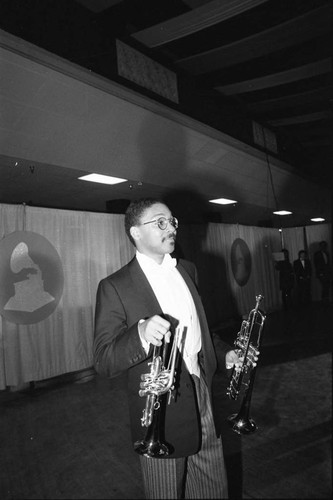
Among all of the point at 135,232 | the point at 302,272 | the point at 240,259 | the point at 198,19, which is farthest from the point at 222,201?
the point at 135,232

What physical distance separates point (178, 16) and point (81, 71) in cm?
98

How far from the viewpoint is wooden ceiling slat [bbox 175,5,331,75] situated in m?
2.55

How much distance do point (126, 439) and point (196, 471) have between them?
2.24 m

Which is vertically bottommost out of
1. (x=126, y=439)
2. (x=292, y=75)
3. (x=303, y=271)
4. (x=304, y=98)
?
(x=126, y=439)

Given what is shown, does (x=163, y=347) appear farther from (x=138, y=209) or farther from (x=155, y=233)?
(x=138, y=209)

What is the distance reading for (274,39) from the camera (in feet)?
9.23

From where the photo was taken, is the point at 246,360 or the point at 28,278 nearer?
the point at 246,360

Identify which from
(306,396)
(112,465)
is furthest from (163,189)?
(112,465)

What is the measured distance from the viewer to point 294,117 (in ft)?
10.3

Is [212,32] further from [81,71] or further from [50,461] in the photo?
[50,461]

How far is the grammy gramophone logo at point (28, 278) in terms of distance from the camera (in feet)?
17.2

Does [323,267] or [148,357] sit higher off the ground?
[323,267]

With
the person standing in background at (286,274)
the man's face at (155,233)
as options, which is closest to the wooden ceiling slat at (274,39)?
the person standing in background at (286,274)

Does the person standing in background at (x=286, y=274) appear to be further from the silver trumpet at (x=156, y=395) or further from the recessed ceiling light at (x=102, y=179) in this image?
the recessed ceiling light at (x=102, y=179)
